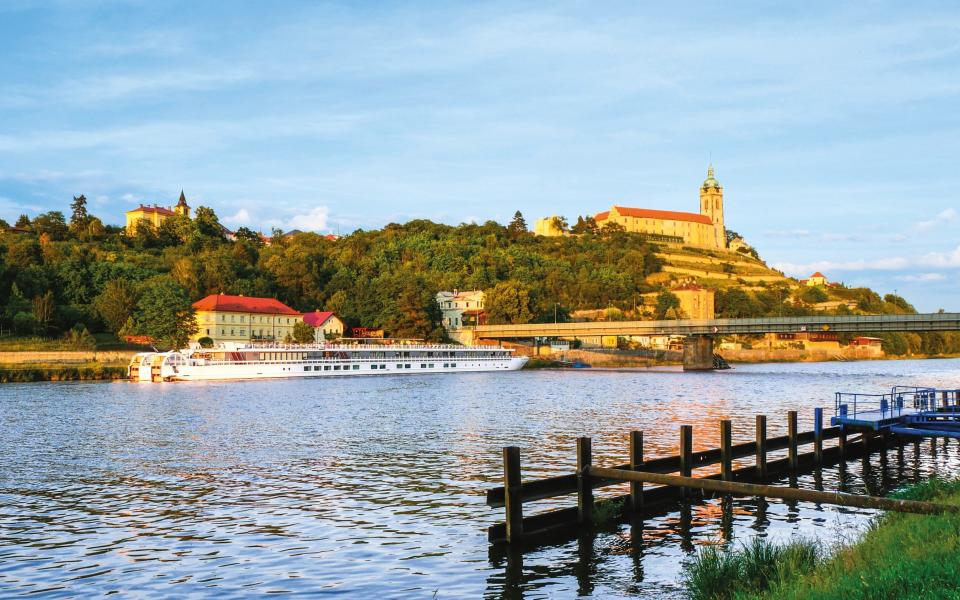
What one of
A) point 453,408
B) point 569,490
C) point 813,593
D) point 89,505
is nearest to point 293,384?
point 453,408

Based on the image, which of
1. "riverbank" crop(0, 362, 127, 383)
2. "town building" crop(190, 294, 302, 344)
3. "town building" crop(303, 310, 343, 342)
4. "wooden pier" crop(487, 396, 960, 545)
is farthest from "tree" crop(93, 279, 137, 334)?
"wooden pier" crop(487, 396, 960, 545)

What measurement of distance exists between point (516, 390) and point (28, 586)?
6830cm

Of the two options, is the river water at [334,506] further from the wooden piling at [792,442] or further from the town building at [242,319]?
the town building at [242,319]

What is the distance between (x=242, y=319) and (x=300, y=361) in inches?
1530

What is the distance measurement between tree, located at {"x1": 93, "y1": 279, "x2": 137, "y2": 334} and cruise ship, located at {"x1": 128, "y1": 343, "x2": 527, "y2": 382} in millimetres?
20592

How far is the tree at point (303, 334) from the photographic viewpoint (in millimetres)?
147625

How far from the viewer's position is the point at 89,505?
24.3 m

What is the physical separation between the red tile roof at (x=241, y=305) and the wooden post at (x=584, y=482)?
422 feet

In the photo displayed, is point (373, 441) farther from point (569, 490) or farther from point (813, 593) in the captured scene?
point (813, 593)

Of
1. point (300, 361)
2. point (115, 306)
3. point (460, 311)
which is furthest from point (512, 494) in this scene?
point (460, 311)

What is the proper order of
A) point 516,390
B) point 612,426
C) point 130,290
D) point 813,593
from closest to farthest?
point 813,593
point 612,426
point 516,390
point 130,290

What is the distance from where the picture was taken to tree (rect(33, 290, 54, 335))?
4700 inches

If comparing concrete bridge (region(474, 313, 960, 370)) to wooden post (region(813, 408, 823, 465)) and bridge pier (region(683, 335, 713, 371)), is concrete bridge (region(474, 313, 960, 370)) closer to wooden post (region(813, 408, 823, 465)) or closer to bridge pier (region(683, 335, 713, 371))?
bridge pier (region(683, 335, 713, 371))

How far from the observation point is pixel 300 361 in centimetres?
11175
